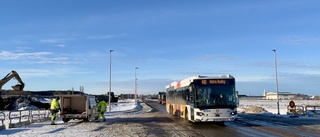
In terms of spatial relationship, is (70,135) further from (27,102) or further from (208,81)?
(27,102)

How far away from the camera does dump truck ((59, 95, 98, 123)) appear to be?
2477 cm

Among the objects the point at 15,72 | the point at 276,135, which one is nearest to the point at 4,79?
the point at 15,72

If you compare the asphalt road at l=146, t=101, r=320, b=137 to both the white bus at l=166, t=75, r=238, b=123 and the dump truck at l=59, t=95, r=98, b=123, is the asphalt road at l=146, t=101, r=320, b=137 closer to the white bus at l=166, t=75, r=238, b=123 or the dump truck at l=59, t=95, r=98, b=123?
Result: the white bus at l=166, t=75, r=238, b=123

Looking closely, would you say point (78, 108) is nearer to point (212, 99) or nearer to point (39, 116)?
point (39, 116)

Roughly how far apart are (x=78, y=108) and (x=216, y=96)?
12.5m

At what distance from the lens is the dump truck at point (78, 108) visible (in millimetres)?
24766

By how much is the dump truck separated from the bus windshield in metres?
8.17


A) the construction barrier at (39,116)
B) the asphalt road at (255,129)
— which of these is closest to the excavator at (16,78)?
the construction barrier at (39,116)

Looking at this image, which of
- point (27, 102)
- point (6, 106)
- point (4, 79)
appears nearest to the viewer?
point (4, 79)

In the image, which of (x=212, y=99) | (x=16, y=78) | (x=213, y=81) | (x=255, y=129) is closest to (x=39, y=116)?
(x=212, y=99)

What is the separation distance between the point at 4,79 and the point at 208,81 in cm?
3170

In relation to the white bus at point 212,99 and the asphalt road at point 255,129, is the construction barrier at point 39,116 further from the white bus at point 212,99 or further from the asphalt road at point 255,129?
the white bus at point 212,99

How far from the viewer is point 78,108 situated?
28.8m

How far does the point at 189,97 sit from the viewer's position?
2252 centimetres
